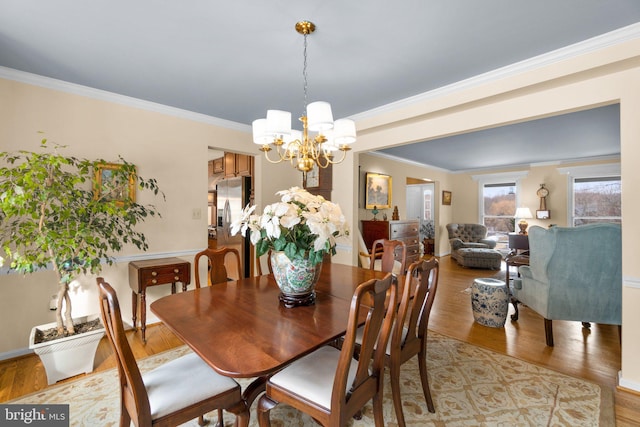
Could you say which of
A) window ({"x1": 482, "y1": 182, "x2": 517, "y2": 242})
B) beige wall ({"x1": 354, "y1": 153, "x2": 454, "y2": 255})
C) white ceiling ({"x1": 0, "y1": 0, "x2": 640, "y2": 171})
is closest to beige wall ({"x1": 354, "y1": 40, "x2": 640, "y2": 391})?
white ceiling ({"x1": 0, "y1": 0, "x2": 640, "y2": 171})

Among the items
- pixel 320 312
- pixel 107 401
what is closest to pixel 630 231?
pixel 320 312

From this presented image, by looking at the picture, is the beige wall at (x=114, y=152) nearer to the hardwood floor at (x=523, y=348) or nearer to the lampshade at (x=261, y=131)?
the hardwood floor at (x=523, y=348)

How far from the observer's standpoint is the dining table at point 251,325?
3.48 feet

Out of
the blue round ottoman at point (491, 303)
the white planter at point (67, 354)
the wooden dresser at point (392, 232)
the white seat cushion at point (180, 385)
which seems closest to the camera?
the white seat cushion at point (180, 385)

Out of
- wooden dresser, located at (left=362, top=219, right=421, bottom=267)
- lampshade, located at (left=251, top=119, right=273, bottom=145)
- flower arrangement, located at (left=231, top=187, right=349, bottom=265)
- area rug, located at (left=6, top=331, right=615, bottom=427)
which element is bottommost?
area rug, located at (left=6, top=331, right=615, bottom=427)

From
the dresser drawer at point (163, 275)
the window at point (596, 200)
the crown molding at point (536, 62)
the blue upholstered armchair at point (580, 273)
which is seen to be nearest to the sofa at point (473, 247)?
the window at point (596, 200)

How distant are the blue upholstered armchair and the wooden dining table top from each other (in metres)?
1.95

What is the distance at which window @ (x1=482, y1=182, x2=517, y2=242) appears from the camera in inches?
285

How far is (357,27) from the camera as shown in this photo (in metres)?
1.83

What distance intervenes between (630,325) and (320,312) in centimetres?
219

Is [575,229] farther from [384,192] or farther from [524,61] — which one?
[384,192]

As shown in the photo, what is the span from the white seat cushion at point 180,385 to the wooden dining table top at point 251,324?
8.7 inches

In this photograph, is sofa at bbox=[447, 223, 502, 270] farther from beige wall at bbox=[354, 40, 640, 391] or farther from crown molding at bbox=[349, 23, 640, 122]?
crown molding at bbox=[349, 23, 640, 122]

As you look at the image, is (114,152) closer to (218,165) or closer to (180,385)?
(218,165)
